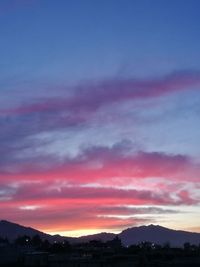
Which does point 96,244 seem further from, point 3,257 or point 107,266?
point 107,266

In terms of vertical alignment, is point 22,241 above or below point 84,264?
above

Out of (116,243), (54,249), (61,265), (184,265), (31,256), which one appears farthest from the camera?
(116,243)

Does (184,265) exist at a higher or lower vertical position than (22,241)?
lower

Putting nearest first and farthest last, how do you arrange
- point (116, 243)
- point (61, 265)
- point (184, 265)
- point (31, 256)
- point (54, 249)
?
point (184, 265) < point (61, 265) < point (31, 256) < point (54, 249) < point (116, 243)

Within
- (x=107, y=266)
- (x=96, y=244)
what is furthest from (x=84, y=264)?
(x=96, y=244)

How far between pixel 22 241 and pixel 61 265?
86.2 metres

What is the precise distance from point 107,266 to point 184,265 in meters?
12.3

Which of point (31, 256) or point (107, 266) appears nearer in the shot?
point (107, 266)

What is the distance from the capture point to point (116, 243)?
168 m

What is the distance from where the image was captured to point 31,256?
107125 millimetres

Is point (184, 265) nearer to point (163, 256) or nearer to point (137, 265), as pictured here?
point (137, 265)

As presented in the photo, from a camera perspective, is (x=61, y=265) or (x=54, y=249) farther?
(x=54, y=249)

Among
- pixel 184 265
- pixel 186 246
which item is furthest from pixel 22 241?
pixel 184 265

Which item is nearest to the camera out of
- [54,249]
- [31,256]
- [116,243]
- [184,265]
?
[184,265]
